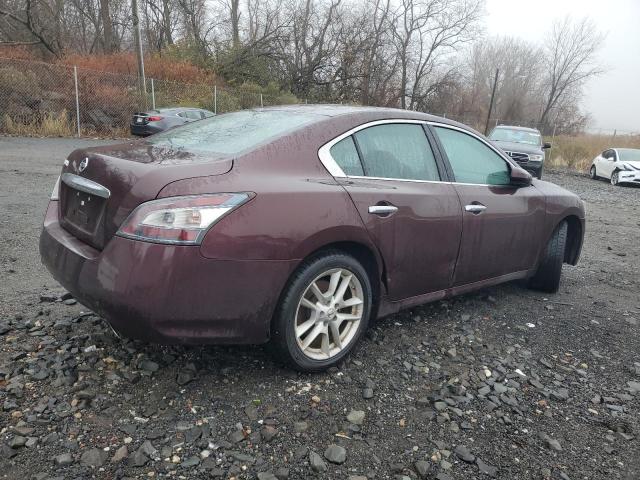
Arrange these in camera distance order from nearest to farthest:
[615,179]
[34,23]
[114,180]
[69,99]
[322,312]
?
1. [114,180]
2. [322,312]
3. [69,99]
4. [615,179]
5. [34,23]

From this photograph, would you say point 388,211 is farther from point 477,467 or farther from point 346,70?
point 346,70

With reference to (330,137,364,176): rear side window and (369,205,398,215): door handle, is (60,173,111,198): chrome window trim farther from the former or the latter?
(369,205,398,215): door handle

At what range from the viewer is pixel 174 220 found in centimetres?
225

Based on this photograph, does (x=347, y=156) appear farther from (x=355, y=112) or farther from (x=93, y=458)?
(x=93, y=458)

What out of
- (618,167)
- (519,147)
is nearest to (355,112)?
(519,147)

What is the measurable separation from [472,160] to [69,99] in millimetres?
18250

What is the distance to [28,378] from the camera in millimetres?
2592

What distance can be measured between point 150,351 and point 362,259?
4.36 ft

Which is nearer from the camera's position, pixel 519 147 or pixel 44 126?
pixel 519 147

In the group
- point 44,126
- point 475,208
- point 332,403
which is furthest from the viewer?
point 44,126

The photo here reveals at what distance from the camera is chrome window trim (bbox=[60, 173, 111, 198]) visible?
97.6 inches

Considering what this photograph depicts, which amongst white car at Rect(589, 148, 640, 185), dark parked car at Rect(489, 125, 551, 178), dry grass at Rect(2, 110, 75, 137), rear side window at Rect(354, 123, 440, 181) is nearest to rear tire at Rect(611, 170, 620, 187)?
white car at Rect(589, 148, 640, 185)

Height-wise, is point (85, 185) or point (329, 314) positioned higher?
point (85, 185)

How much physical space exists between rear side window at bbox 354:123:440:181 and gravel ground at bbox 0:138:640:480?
1094mm
